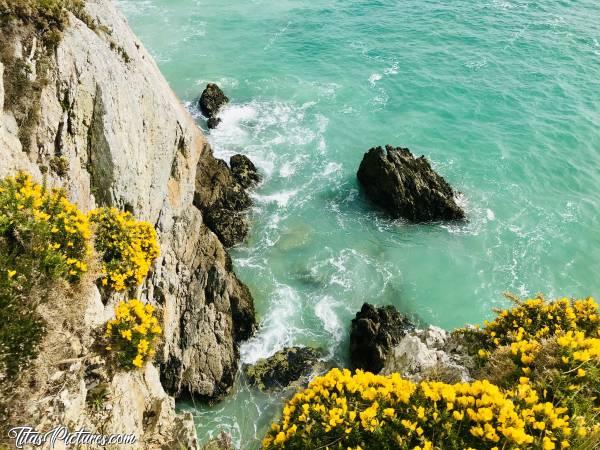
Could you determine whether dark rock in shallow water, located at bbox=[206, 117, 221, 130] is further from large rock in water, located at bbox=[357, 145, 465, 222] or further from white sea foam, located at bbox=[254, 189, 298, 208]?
large rock in water, located at bbox=[357, 145, 465, 222]

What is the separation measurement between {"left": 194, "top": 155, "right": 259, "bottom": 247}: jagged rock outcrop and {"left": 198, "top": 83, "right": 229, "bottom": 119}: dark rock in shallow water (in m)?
9.61

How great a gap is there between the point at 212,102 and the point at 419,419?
36.6m

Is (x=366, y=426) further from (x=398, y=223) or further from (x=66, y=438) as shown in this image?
(x=398, y=223)

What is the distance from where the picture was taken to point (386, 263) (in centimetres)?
2878

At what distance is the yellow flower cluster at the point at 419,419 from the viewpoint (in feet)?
22.0

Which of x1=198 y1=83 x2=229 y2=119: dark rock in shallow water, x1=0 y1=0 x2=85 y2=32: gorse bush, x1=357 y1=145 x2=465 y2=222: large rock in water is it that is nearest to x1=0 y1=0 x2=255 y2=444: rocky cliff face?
x1=0 y1=0 x2=85 y2=32: gorse bush

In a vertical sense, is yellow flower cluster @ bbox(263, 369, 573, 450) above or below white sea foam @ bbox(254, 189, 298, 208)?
above

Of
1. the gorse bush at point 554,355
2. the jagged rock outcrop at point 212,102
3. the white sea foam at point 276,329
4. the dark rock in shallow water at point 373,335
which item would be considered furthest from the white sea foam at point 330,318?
the jagged rock outcrop at point 212,102

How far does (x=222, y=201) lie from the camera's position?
28.9 metres

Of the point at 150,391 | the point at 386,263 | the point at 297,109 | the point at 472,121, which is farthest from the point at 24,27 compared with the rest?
the point at 472,121

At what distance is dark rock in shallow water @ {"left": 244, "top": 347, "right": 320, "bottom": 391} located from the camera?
69.5 feet

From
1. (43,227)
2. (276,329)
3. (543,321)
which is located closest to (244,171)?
(276,329)

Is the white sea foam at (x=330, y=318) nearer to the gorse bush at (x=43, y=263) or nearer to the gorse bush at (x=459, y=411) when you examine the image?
the gorse bush at (x=43, y=263)

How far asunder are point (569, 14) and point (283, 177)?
163ft
